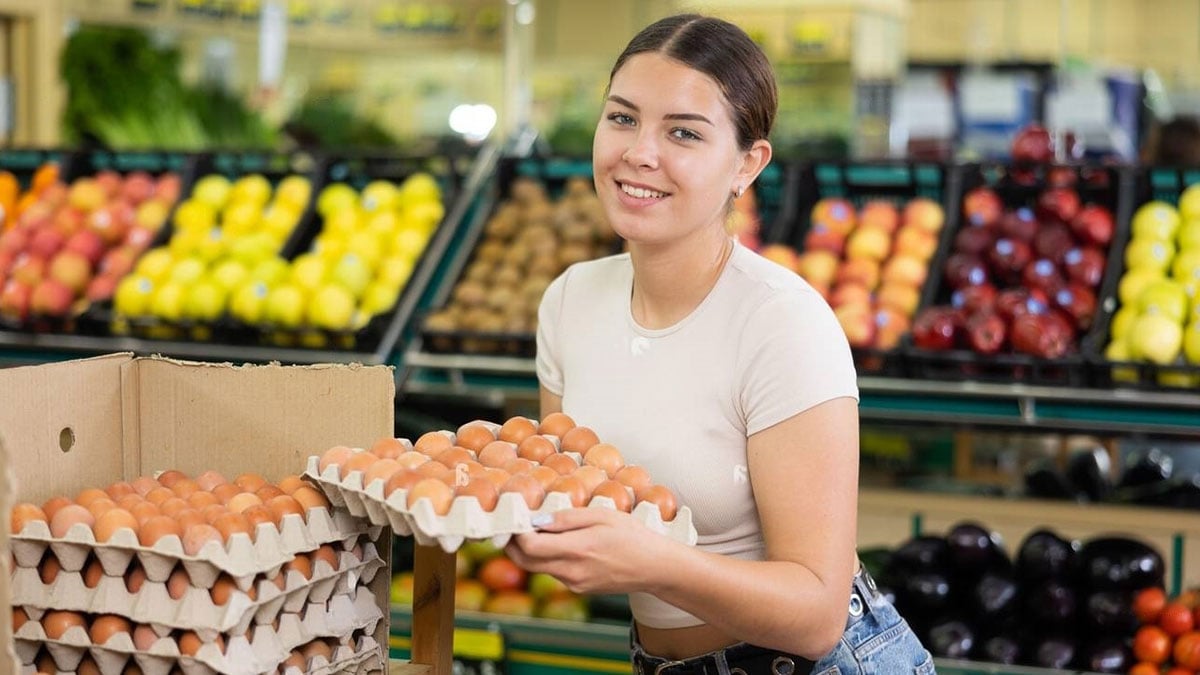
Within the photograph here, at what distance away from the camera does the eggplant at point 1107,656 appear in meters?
3.28

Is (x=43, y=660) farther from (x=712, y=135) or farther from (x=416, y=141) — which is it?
(x=416, y=141)

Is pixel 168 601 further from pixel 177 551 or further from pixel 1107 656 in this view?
pixel 1107 656

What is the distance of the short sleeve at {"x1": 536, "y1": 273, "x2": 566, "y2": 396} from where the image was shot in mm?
2168

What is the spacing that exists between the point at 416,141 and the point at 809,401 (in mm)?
6948

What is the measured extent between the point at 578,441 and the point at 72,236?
3.27 m

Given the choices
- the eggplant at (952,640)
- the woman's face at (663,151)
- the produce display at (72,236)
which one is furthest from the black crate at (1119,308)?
the produce display at (72,236)

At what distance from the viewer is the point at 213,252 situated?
4426 mm

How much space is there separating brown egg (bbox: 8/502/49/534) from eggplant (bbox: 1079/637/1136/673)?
2433 mm

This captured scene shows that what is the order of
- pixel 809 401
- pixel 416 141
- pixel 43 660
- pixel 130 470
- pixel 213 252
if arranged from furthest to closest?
1. pixel 416 141
2. pixel 213 252
3. pixel 130 470
4. pixel 809 401
5. pixel 43 660

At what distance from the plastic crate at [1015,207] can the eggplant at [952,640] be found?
58 cm

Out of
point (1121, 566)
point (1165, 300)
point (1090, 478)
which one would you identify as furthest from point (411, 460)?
point (1090, 478)

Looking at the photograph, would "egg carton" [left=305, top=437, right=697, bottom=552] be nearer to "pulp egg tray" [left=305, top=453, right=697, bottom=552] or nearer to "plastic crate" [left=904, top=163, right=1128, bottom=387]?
"pulp egg tray" [left=305, top=453, right=697, bottom=552]

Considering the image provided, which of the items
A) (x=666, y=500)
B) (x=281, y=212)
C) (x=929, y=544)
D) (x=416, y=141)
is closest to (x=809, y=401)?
(x=666, y=500)

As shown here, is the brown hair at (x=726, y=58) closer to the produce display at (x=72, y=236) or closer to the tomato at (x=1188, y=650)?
the tomato at (x=1188, y=650)
